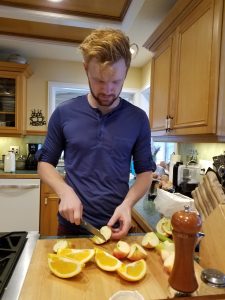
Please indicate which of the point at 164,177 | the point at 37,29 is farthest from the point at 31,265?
the point at 37,29

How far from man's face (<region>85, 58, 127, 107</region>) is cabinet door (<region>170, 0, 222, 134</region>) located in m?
0.57

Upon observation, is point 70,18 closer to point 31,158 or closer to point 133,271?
point 31,158

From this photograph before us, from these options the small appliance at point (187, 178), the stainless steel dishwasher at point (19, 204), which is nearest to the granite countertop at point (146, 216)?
the small appliance at point (187, 178)

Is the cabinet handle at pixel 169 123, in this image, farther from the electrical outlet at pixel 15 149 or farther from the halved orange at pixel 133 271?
the electrical outlet at pixel 15 149

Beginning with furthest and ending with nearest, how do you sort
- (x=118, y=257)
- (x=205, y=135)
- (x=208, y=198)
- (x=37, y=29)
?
(x=37, y=29) → (x=205, y=135) → (x=208, y=198) → (x=118, y=257)

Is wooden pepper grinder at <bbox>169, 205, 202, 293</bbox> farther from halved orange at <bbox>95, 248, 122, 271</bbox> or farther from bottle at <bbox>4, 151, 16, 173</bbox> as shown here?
bottle at <bbox>4, 151, 16, 173</bbox>

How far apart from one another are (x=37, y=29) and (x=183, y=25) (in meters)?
1.34

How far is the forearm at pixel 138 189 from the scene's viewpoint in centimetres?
93

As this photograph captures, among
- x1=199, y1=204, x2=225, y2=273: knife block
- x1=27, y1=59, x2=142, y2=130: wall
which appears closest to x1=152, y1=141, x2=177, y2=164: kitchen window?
x1=27, y1=59, x2=142, y2=130: wall

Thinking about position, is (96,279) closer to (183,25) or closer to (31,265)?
(31,265)

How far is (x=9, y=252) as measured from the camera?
0.75 m

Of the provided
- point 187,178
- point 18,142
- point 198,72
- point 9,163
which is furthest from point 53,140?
point 18,142

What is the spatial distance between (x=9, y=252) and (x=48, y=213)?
2.10 metres

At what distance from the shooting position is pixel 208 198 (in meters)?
0.97
